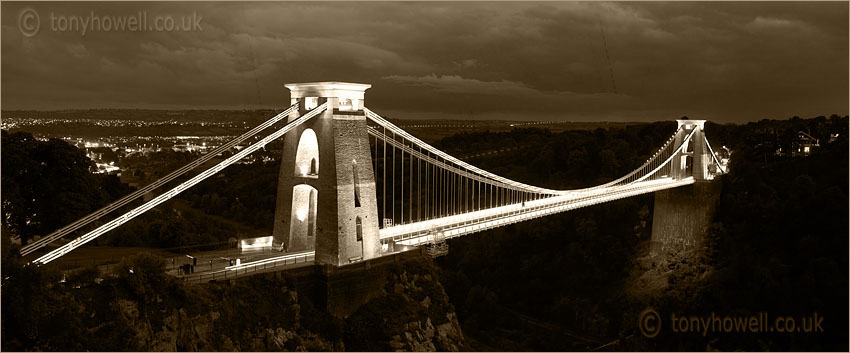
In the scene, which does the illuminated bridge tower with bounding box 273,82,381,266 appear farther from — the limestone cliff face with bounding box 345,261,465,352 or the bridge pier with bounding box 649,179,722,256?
the bridge pier with bounding box 649,179,722,256

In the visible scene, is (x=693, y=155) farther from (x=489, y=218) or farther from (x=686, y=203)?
A: (x=489, y=218)

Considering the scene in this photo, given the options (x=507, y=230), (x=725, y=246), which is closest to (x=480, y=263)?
(x=507, y=230)

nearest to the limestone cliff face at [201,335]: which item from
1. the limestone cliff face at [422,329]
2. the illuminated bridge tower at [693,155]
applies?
the limestone cliff face at [422,329]

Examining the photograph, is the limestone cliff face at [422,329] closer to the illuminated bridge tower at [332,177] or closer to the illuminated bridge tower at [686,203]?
the illuminated bridge tower at [332,177]

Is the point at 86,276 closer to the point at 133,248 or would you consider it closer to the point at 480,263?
the point at 133,248

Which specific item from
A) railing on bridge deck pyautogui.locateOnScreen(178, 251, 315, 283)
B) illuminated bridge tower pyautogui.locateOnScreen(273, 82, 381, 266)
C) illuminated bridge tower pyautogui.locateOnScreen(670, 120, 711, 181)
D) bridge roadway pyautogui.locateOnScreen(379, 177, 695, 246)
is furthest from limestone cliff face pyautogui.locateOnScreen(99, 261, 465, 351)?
illuminated bridge tower pyautogui.locateOnScreen(670, 120, 711, 181)

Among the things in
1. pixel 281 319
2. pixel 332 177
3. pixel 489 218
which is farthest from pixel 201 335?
pixel 489 218

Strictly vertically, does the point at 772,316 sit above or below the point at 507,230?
below
